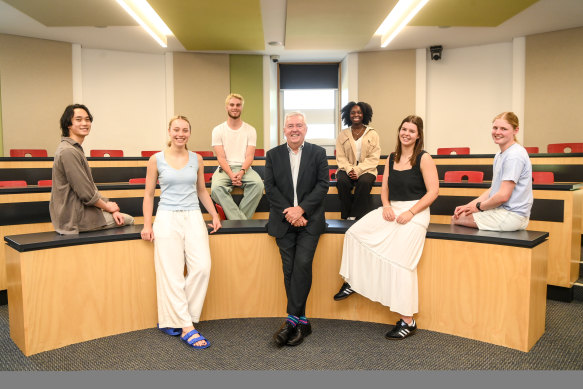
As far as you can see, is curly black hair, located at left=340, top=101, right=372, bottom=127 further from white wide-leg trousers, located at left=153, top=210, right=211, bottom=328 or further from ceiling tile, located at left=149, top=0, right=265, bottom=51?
ceiling tile, located at left=149, top=0, right=265, bottom=51

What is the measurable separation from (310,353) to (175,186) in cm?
130

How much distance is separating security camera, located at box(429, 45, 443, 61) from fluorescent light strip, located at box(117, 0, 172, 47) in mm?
5175

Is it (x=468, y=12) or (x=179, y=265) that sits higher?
(x=468, y=12)

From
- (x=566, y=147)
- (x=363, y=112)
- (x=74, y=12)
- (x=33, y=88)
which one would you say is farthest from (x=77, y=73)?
(x=566, y=147)

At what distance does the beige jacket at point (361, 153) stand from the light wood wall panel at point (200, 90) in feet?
16.1

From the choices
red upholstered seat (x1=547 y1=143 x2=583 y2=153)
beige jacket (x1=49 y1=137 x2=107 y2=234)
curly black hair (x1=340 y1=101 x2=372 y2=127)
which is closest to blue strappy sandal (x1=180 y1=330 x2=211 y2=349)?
beige jacket (x1=49 y1=137 x2=107 y2=234)

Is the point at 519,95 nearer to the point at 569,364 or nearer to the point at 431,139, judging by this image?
the point at 431,139

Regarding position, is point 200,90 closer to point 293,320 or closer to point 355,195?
point 355,195

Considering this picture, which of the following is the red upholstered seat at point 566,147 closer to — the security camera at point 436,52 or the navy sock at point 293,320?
the security camera at point 436,52

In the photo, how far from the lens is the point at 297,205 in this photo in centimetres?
262

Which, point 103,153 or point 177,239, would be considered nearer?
point 177,239

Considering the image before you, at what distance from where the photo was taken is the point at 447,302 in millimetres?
2514

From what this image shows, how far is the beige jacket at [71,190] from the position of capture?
2471mm

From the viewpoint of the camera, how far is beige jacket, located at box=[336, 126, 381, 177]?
3.88 m
